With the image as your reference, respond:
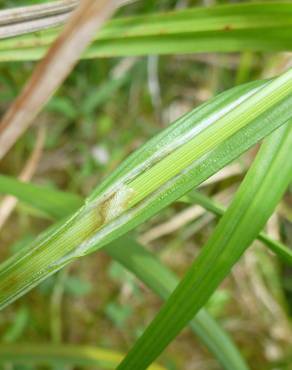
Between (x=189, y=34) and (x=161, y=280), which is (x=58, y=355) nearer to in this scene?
(x=161, y=280)

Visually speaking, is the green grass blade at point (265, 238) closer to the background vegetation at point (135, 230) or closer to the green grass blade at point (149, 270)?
the green grass blade at point (149, 270)

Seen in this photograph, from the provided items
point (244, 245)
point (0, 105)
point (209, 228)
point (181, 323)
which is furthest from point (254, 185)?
point (0, 105)

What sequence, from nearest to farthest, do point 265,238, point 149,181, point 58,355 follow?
point 149,181, point 265,238, point 58,355

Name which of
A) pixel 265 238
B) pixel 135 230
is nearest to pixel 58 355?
pixel 135 230

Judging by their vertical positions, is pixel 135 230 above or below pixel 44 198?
above

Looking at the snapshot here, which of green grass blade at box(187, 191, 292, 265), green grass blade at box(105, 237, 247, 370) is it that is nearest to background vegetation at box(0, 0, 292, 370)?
green grass blade at box(105, 237, 247, 370)
